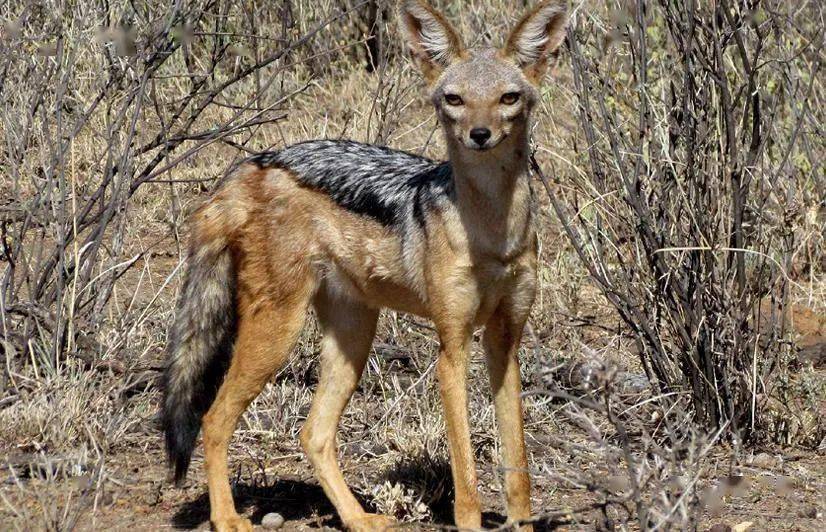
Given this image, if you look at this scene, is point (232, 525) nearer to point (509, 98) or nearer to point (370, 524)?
point (370, 524)

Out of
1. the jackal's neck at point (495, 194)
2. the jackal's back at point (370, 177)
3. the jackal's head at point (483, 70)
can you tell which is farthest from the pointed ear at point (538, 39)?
the jackal's back at point (370, 177)

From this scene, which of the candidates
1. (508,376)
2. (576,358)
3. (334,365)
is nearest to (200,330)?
(334,365)

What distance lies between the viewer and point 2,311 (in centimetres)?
626

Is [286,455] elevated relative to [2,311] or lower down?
lower down

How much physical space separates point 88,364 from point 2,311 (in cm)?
53

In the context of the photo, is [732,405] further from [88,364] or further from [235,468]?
[88,364]

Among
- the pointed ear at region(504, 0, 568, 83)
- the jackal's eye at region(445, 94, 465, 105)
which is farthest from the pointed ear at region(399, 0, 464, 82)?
the jackal's eye at region(445, 94, 465, 105)

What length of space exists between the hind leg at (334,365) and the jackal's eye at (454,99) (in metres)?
1.23

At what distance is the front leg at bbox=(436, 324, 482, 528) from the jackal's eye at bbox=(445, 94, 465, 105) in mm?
882

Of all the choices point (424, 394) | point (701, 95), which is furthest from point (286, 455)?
point (701, 95)

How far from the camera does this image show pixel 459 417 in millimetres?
5090

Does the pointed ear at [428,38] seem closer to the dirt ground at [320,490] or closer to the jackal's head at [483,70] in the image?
the jackal's head at [483,70]

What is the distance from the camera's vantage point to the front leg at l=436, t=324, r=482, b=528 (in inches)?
199

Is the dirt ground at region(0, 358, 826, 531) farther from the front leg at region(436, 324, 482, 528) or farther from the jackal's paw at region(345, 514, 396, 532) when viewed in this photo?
the front leg at region(436, 324, 482, 528)
